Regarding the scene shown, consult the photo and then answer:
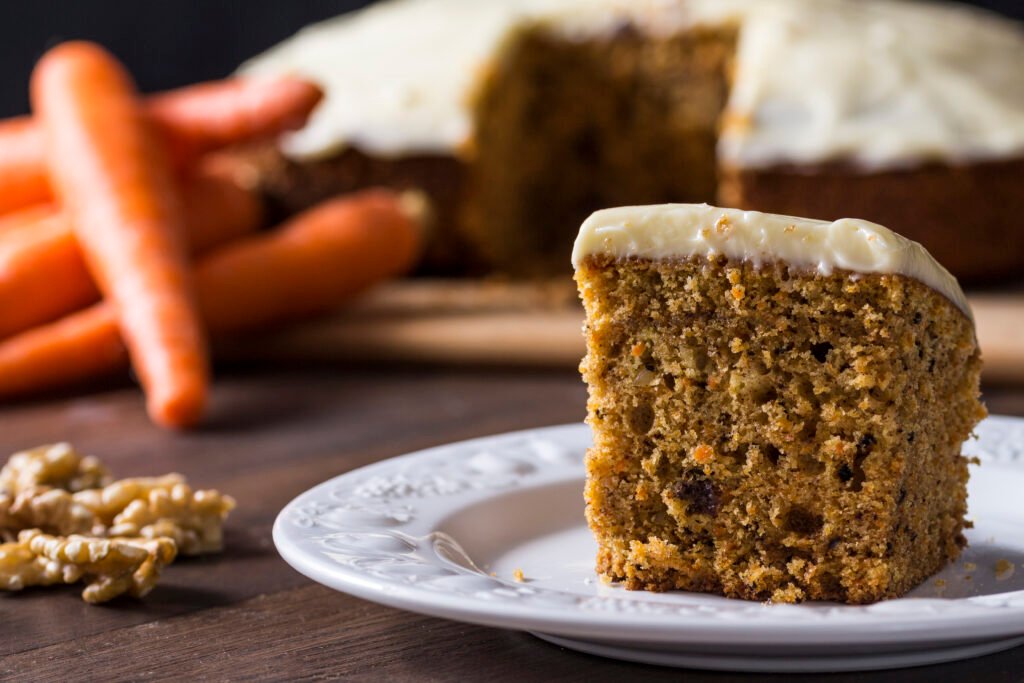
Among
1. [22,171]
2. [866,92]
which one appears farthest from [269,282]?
[866,92]

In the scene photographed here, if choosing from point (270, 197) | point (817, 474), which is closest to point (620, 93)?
point (270, 197)

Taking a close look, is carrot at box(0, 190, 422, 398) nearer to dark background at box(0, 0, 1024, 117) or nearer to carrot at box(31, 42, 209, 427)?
carrot at box(31, 42, 209, 427)

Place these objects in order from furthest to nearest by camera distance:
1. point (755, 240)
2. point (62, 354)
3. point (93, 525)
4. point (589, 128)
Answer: point (589, 128) → point (62, 354) → point (93, 525) → point (755, 240)

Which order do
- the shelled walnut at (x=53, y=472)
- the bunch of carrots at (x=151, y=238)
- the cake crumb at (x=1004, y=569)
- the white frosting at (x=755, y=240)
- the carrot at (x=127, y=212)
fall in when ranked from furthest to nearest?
the bunch of carrots at (x=151, y=238)
the carrot at (x=127, y=212)
the shelled walnut at (x=53, y=472)
the cake crumb at (x=1004, y=569)
the white frosting at (x=755, y=240)

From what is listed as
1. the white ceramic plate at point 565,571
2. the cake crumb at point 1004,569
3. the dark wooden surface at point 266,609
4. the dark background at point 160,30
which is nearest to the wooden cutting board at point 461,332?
the dark wooden surface at point 266,609

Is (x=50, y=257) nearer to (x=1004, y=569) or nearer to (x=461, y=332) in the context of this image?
(x=461, y=332)

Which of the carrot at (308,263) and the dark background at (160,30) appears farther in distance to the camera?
the dark background at (160,30)

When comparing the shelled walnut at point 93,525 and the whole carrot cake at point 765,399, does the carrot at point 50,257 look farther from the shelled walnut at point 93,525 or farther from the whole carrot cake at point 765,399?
the whole carrot cake at point 765,399
